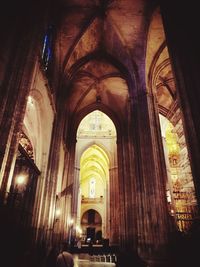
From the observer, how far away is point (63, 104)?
12.1 meters

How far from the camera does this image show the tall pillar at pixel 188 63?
454cm

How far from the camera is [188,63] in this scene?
5.23m

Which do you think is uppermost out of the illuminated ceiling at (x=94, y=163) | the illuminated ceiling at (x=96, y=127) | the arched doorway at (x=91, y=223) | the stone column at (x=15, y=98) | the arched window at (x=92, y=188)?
the illuminated ceiling at (x=96, y=127)

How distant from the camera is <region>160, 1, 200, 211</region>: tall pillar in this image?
4543 mm

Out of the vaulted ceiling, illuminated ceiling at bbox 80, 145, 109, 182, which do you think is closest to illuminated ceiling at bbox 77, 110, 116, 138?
illuminated ceiling at bbox 80, 145, 109, 182

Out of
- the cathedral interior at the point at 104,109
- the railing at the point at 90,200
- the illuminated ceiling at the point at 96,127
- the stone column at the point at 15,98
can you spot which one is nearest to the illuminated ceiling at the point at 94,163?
the illuminated ceiling at the point at 96,127

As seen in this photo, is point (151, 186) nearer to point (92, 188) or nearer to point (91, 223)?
point (92, 188)

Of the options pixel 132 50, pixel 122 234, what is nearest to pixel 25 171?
pixel 132 50

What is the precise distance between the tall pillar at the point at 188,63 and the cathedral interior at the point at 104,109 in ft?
0.10

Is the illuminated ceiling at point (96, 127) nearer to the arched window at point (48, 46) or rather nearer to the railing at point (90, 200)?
the arched window at point (48, 46)

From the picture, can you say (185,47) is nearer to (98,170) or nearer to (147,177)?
(147,177)

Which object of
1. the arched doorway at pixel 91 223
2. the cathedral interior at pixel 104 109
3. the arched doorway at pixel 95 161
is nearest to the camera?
the cathedral interior at pixel 104 109

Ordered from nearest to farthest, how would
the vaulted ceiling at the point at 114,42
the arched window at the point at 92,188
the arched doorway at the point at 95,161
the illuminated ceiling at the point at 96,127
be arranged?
the vaulted ceiling at the point at 114,42 → the arched doorway at the point at 95,161 → the illuminated ceiling at the point at 96,127 → the arched window at the point at 92,188

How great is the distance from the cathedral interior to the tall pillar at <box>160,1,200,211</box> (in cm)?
3
